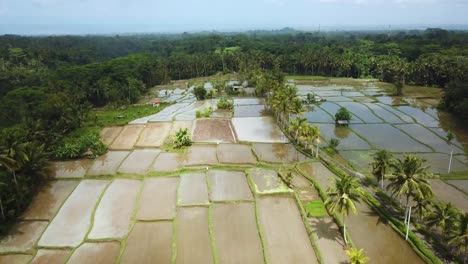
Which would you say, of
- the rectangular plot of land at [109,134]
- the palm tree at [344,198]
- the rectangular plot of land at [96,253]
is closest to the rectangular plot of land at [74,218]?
the rectangular plot of land at [96,253]

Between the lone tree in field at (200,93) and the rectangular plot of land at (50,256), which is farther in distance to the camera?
the lone tree in field at (200,93)

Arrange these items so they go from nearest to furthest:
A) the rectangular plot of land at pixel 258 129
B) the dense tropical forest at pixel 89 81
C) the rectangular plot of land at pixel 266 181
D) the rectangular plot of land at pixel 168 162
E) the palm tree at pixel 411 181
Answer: the palm tree at pixel 411 181 < the rectangular plot of land at pixel 266 181 < the dense tropical forest at pixel 89 81 < the rectangular plot of land at pixel 168 162 < the rectangular plot of land at pixel 258 129

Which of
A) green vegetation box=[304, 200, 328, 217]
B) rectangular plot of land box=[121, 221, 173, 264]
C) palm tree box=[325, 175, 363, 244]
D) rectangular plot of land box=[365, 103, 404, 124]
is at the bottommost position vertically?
rectangular plot of land box=[121, 221, 173, 264]

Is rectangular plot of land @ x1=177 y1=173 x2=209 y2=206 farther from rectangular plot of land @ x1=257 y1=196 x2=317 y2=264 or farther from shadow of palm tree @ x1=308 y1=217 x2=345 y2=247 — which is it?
shadow of palm tree @ x1=308 y1=217 x2=345 y2=247

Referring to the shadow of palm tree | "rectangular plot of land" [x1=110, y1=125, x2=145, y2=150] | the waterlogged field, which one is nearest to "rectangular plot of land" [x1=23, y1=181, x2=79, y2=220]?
"rectangular plot of land" [x1=110, y1=125, x2=145, y2=150]

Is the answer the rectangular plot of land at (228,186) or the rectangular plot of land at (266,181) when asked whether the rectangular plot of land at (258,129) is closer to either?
the rectangular plot of land at (266,181)

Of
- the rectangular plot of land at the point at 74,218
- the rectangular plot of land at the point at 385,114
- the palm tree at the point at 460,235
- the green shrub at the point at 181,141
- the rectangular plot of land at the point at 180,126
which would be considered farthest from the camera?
the rectangular plot of land at the point at 385,114

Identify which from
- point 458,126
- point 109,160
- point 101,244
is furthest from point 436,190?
point 109,160
